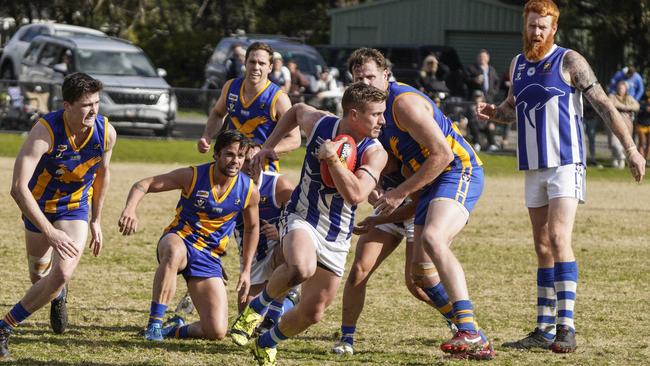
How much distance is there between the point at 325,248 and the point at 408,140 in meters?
0.95

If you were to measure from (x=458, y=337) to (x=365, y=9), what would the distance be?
33.0m

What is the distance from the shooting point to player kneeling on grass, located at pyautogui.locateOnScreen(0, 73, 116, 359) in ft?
23.0

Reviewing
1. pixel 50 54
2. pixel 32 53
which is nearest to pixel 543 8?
pixel 50 54

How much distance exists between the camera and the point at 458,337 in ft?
23.0

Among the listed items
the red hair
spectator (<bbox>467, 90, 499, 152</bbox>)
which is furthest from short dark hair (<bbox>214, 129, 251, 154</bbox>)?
spectator (<bbox>467, 90, 499, 152</bbox>)

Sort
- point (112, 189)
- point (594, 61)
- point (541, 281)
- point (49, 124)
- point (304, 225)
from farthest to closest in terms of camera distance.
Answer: point (594, 61) → point (112, 189) → point (541, 281) → point (49, 124) → point (304, 225)

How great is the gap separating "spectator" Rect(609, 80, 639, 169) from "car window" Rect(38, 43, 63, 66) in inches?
469

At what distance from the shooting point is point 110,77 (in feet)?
82.8

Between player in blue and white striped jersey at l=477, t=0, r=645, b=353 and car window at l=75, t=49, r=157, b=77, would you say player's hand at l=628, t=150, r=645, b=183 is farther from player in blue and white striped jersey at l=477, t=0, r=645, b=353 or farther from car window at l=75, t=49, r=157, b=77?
car window at l=75, t=49, r=157, b=77

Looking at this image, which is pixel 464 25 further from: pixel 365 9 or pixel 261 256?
pixel 261 256

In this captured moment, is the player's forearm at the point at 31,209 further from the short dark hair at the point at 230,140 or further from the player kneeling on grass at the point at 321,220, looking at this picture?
the short dark hair at the point at 230,140

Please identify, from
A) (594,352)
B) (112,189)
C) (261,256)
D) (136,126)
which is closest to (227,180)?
(261,256)

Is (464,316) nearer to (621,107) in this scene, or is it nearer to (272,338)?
(272,338)

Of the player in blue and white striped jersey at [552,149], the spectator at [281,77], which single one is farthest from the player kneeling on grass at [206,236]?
the spectator at [281,77]
